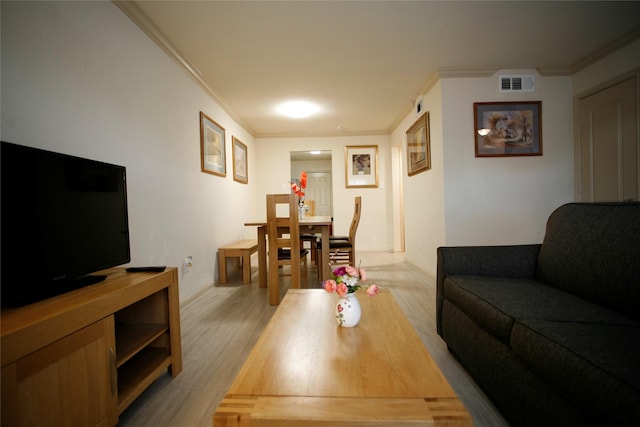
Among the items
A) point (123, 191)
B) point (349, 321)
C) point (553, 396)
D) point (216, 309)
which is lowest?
point (216, 309)

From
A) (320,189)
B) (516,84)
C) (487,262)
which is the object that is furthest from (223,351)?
(320,189)

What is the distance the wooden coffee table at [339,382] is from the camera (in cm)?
73

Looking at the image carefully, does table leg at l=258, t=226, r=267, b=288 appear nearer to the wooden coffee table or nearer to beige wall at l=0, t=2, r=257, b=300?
beige wall at l=0, t=2, r=257, b=300

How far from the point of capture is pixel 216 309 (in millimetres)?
2611

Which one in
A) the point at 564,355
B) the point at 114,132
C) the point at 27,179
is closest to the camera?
the point at 564,355

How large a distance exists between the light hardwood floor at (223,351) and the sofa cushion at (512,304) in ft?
1.15

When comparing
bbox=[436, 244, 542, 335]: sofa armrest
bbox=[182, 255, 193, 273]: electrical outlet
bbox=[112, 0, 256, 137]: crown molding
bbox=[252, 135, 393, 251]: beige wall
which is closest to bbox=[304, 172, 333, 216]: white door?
bbox=[252, 135, 393, 251]: beige wall

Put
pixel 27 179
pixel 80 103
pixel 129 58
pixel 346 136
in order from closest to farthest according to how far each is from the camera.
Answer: pixel 27 179 < pixel 80 103 < pixel 129 58 < pixel 346 136

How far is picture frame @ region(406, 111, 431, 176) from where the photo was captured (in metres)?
3.59

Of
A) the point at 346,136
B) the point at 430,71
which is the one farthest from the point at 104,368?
the point at 346,136

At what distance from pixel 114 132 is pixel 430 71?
10.0ft

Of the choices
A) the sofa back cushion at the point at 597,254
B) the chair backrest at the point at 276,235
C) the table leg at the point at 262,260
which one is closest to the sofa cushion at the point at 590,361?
the sofa back cushion at the point at 597,254

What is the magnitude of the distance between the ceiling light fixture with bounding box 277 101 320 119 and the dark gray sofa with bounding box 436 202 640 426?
303cm

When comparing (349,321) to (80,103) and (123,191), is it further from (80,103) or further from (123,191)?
(80,103)
